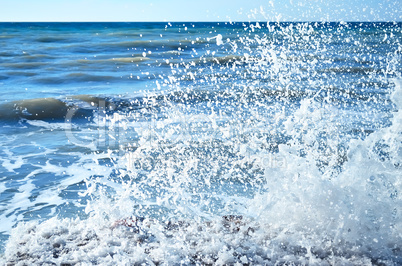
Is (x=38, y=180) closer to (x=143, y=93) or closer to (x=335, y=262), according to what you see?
(x=335, y=262)

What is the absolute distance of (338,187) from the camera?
2701 mm

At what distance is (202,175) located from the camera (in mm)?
3928

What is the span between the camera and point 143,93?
8.89 m

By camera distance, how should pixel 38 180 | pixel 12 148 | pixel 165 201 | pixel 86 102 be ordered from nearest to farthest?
1. pixel 165 201
2. pixel 38 180
3. pixel 12 148
4. pixel 86 102

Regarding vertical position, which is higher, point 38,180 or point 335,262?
point 335,262

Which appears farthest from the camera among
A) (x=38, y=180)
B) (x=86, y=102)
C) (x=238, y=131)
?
(x=86, y=102)

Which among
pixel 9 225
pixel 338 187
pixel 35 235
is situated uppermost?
pixel 338 187

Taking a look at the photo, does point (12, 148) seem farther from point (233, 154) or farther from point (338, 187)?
point (338, 187)

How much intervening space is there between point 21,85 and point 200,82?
4.36 metres

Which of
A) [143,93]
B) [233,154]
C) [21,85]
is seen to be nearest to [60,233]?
[233,154]

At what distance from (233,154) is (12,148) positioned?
271 cm

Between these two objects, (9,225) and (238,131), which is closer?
(9,225)

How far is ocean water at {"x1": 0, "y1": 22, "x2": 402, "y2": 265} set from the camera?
7.93 feet

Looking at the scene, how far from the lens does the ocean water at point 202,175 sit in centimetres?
242
